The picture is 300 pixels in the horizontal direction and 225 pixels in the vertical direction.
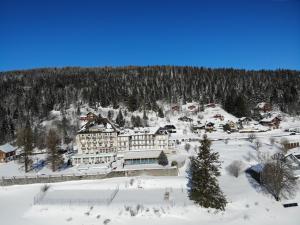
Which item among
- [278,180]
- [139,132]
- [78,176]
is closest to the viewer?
[278,180]

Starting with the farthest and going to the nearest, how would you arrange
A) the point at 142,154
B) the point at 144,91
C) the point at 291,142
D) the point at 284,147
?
the point at 144,91 < the point at 291,142 < the point at 284,147 < the point at 142,154

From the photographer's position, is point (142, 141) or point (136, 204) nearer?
point (136, 204)

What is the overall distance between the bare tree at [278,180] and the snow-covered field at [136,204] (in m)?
1.00

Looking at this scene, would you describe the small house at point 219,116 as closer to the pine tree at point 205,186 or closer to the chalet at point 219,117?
the chalet at point 219,117

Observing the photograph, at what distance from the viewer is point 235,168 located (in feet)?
150

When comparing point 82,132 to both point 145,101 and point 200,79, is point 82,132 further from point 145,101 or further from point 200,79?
point 200,79

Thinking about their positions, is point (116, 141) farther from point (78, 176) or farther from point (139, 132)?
point (78, 176)

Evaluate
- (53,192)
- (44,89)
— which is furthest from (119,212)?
(44,89)

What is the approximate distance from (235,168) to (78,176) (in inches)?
961

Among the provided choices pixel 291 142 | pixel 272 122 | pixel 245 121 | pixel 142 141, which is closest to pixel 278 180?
pixel 291 142

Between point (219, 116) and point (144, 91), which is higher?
point (144, 91)

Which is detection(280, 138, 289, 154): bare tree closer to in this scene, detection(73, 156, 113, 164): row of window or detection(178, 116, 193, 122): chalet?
detection(73, 156, 113, 164): row of window

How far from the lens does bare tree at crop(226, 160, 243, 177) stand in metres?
45.3

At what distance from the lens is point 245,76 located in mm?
150000
